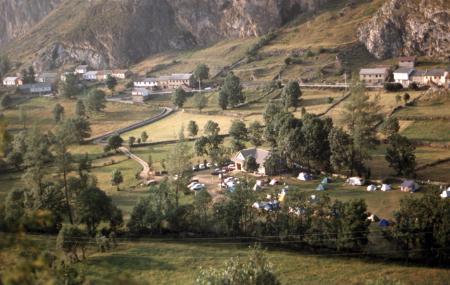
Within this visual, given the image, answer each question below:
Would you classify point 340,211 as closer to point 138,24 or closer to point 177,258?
point 177,258

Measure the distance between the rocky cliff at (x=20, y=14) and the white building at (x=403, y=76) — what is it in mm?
126303

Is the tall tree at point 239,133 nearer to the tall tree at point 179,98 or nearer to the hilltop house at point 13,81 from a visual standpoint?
the tall tree at point 179,98

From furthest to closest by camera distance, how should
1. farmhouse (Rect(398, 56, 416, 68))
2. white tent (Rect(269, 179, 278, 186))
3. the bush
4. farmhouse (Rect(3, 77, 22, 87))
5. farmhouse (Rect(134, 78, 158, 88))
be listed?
farmhouse (Rect(3, 77, 22, 87)), farmhouse (Rect(134, 78, 158, 88)), farmhouse (Rect(398, 56, 416, 68)), the bush, white tent (Rect(269, 179, 278, 186))

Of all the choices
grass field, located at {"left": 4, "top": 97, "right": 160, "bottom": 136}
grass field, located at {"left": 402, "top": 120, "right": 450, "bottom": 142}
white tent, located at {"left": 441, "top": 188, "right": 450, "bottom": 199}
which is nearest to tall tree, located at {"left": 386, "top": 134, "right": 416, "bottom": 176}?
white tent, located at {"left": 441, "top": 188, "right": 450, "bottom": 199}

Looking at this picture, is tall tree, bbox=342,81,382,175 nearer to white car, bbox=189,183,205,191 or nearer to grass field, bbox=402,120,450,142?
grass field, bbox=402,120,450,142

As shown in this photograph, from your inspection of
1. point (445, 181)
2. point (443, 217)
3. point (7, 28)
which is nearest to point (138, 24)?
point (7, 28)

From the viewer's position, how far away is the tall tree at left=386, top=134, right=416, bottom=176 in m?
36.8

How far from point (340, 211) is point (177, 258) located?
927cm

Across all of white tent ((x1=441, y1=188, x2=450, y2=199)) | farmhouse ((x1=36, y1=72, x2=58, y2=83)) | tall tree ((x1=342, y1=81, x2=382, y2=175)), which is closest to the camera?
white tent ((x1=441, y1=188, x2=450, y2=199))

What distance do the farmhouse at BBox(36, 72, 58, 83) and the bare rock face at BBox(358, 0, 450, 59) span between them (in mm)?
61969

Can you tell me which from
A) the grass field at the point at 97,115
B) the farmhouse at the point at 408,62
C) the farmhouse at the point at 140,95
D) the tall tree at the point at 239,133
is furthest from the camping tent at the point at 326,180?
the farmhouse at the point at 140,95

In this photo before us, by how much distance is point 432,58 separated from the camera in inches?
2955

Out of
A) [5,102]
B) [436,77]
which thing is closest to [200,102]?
[436,77]

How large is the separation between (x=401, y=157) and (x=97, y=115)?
48707 millimetres
